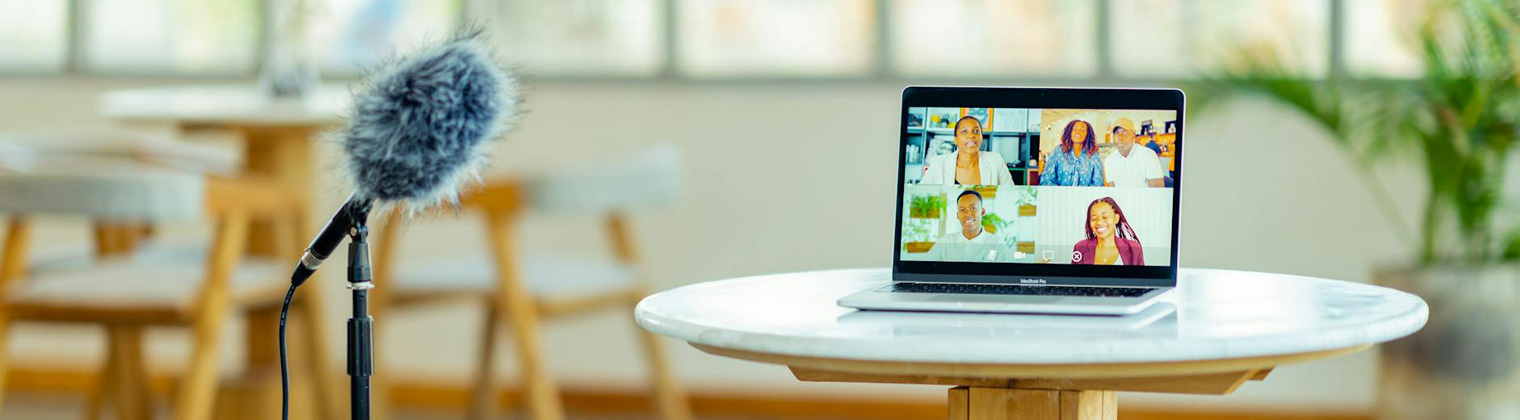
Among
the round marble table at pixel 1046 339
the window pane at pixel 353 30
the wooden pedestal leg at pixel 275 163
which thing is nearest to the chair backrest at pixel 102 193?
the wooden pedestal leg at pixel 275 163

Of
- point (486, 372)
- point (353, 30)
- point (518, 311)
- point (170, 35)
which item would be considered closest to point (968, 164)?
point (518, 311)

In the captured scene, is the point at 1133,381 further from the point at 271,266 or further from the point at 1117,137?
the point at 271,266

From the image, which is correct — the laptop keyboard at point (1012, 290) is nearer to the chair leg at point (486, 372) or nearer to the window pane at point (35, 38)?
the chair leg at point (486, 372)

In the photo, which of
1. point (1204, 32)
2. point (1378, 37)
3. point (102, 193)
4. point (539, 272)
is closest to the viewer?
point (102, 193)

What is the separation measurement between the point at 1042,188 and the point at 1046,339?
1.14ft

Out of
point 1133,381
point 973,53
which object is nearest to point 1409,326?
point 1133,381

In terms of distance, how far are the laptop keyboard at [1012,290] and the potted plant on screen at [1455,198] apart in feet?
5.89

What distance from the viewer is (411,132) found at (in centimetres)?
132

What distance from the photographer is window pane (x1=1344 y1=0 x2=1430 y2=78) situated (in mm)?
3828

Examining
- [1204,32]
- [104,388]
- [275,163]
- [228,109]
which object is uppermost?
[1204,32]

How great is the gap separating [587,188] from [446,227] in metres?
1.08

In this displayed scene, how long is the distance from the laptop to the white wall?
232 centimetres

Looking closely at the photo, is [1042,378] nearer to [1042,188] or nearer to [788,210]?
[1042,188]

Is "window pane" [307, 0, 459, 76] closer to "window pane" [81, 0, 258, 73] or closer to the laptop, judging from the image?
"window pane" [81, 0, 258, 73]
